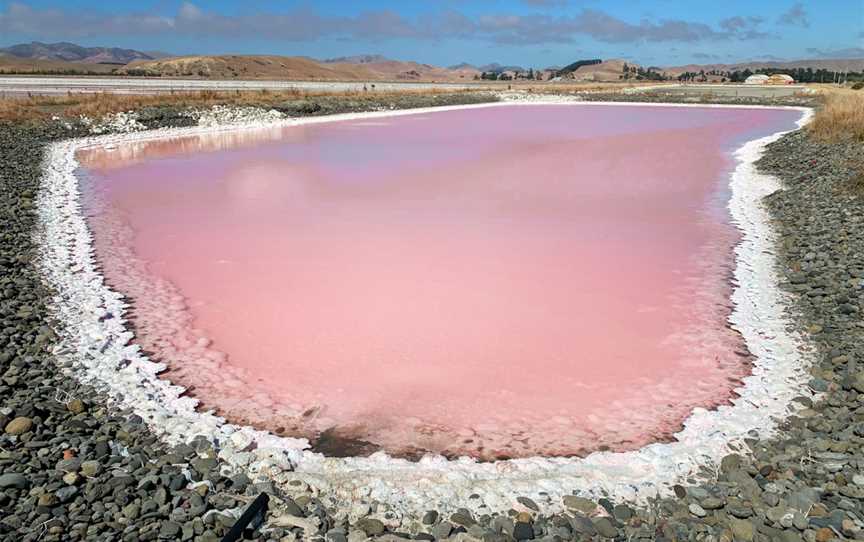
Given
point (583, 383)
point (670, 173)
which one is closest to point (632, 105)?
point (670, 173)

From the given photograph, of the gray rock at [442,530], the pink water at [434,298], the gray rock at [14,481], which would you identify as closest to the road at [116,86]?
the pink water at [434,298]

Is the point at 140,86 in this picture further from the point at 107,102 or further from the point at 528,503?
the point at 528,503

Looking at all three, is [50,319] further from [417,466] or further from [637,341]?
[637,341]

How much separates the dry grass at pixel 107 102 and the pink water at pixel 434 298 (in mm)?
11077

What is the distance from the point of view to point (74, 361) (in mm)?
5840

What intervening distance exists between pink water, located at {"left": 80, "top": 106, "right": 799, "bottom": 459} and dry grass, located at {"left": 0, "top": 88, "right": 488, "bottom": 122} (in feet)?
36.3

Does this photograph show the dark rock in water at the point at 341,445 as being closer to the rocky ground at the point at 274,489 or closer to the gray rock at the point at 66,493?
the rocky ground at the point at 274,489

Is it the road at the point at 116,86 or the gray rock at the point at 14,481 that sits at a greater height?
the road at the point at 116,86

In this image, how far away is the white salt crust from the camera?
4.23 meters

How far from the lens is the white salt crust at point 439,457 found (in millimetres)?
4234

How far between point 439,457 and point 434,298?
3082 millimetres

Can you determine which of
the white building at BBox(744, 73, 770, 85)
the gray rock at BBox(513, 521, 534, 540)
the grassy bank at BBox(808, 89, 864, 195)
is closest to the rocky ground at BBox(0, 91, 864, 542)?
the gray rock at BBox(513, 521, 534, 540)

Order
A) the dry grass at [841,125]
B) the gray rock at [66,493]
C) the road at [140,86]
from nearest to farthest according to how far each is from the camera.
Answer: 1. the gray rock at [66,493]
2. the dry grass at [841,125]
3. the road at [140,86]

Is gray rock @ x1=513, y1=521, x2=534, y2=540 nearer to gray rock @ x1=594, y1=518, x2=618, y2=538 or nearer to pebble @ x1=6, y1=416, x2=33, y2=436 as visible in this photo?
gray rock @ x1=594, y1=518, x2=618, y2=538
